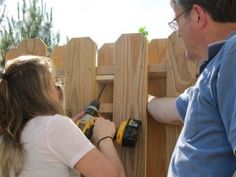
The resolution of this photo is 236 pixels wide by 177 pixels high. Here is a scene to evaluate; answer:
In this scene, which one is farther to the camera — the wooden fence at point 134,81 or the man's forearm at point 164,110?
the wooden fence at point 134,81

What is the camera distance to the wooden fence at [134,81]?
8.54ft

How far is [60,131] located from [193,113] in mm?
887

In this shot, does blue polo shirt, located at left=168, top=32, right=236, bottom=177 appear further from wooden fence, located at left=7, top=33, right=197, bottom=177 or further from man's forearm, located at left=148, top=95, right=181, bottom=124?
wooden fence, located at left=7, top=33, right=197, bottom=177

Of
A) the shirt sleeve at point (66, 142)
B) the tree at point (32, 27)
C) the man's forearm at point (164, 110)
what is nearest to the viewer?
the shirt sleeve at point (66, 142)

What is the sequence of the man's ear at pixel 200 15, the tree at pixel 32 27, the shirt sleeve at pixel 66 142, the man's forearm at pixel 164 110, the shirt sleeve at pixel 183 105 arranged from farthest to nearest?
the tree at pixel 32 27, the man's forearm at pixel 164 110, the shirt sleeve at pixel 66 142, the shirt sleeve at pixel 183 105, the man's ear at pixel 200 15

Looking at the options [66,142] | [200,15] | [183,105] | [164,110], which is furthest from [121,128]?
[200,15]

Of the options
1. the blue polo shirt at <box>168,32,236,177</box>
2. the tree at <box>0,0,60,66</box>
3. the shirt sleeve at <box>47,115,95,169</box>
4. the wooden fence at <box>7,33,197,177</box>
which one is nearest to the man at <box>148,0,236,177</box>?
the blue polo shirt at <box>168,32,236,177</box>

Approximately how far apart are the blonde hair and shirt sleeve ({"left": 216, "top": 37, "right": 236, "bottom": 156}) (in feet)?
3.99

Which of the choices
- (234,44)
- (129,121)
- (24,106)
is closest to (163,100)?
(129,121)

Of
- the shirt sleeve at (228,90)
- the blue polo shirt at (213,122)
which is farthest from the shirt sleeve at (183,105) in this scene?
the shirt sleeve at (228,90)

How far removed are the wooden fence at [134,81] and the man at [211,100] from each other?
0.77 m

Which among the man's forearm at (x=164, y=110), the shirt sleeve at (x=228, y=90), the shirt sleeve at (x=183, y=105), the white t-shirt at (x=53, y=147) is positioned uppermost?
the shirt sleeve at (x=228, y=90)

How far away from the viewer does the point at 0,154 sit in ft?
7.69

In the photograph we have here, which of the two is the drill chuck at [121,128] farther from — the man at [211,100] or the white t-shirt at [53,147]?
the man at [211,100]
